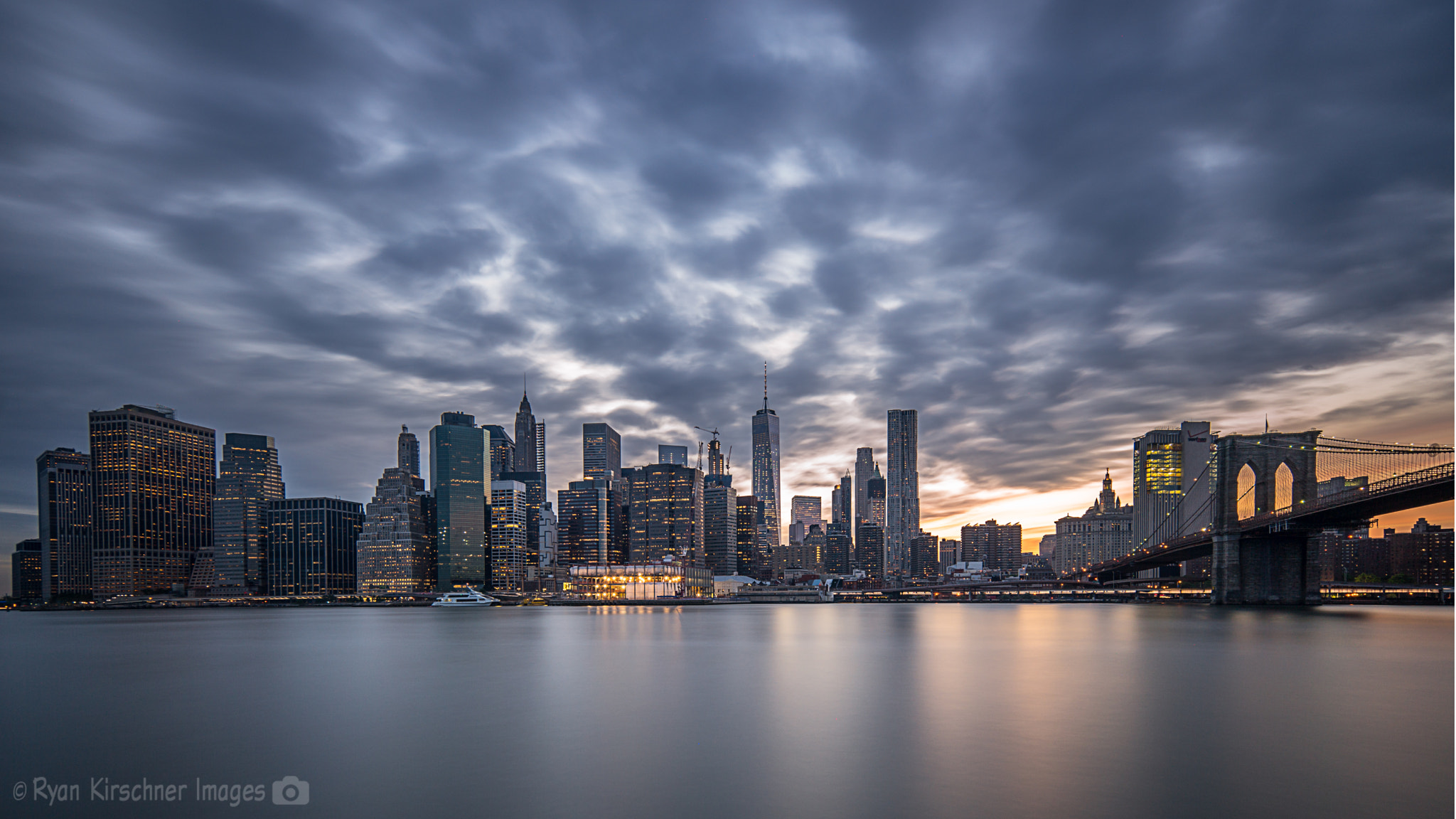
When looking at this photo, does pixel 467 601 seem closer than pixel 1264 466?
No

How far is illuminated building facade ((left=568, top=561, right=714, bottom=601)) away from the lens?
605ft

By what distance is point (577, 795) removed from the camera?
18734 millimetres

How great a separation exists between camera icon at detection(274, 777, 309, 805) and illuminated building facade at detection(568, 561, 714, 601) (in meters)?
164

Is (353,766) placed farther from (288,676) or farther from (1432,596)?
(1432,596)

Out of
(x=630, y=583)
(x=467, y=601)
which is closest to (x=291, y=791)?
(x=467, y=601)

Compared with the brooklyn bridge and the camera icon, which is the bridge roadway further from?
the camera icon

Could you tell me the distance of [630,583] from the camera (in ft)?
611

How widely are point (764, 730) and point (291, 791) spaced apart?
45.2 ft

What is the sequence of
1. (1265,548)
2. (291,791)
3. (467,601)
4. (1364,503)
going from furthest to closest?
(467,601)
(1265,548)
(1364,503)
(291,791)

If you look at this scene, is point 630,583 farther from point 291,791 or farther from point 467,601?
point 291,791

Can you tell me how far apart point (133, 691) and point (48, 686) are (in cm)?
804

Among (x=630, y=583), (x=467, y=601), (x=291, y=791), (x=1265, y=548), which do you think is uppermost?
(x=291, y=791)

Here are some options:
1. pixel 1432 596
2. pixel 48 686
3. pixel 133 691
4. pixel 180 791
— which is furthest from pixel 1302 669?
pixel 1432 596

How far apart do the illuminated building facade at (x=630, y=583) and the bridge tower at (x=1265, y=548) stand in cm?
12045
